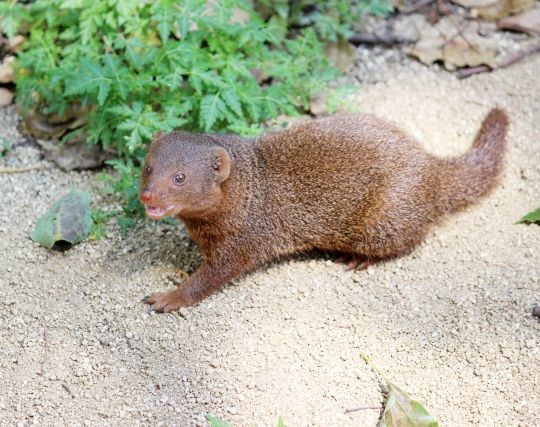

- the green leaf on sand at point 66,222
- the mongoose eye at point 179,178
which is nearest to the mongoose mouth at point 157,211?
the mongoose eye at point 179,178

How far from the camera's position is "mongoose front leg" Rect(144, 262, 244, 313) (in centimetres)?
378

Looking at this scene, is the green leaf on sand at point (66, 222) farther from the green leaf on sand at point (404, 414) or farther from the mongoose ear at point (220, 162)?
the green leaf on sand at point (404, 414)

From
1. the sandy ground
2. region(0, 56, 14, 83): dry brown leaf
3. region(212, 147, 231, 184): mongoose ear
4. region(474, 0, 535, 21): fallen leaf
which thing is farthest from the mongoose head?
region(474, 0, 535, 21): fallen leaf

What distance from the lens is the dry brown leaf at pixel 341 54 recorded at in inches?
207

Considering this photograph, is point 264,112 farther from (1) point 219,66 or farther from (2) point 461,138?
(2) point 461,138

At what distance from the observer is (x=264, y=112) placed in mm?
4535

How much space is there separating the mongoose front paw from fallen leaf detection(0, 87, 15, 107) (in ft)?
6.81

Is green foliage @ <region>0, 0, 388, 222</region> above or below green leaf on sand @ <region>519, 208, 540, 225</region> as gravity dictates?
above

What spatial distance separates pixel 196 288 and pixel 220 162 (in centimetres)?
67

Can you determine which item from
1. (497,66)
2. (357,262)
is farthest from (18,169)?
(497,66)

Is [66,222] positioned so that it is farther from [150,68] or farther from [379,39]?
[379,39]

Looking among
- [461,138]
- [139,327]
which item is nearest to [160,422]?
[139,327]

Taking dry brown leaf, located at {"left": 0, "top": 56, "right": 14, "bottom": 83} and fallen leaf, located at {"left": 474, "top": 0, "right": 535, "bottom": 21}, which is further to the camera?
fallen leaf, located at {"left": 474, "top": 0, "right": 535, "bottom": 21}

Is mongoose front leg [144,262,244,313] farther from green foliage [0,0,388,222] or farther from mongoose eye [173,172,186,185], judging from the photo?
green foliage [0,0,388,222]
